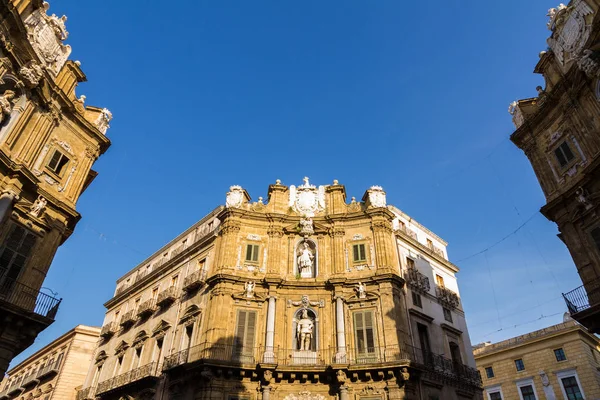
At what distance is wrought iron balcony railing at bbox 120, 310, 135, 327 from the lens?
3036 centimetres

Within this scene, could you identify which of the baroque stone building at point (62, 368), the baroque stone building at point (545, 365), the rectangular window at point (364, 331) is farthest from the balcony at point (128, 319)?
the baroque stone building at point (545, 365)

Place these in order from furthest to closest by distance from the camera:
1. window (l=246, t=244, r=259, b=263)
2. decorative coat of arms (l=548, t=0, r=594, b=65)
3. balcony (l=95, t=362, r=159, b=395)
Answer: window (l=246, t=244, r=259, b=263)
balcony (l=95, t=362, r=159, b=395)
decorative coat of arms (l=548, t=0, r=594, b=65)

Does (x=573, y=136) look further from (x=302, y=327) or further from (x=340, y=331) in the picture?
(x=302, y=327)

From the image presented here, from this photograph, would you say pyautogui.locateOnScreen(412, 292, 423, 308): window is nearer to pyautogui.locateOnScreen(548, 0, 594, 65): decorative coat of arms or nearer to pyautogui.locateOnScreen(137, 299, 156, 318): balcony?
pyautogui.locateOnScreen(548, 0, 594, 65): decorative coat of arms

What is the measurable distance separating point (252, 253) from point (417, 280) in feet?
35.2

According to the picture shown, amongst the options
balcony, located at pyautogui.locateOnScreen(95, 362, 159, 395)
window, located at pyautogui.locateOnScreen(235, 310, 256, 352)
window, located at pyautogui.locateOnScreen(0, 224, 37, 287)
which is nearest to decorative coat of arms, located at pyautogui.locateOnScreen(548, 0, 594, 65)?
window, located at pyautogui.locateOnScreen(235, 310, 256, 352)

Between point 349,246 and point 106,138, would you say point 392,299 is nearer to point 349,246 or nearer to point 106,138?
point 349,246

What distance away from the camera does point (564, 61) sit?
19344 millimetres

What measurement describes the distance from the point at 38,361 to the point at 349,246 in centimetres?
4130

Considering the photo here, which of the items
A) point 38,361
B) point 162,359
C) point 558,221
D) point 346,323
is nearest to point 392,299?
point 346,323

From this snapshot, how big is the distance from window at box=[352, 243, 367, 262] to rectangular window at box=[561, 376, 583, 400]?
23.1m

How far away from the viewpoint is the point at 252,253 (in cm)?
2647

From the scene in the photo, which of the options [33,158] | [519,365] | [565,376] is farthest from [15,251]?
[519,365]

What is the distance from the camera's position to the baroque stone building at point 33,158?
15297mm
